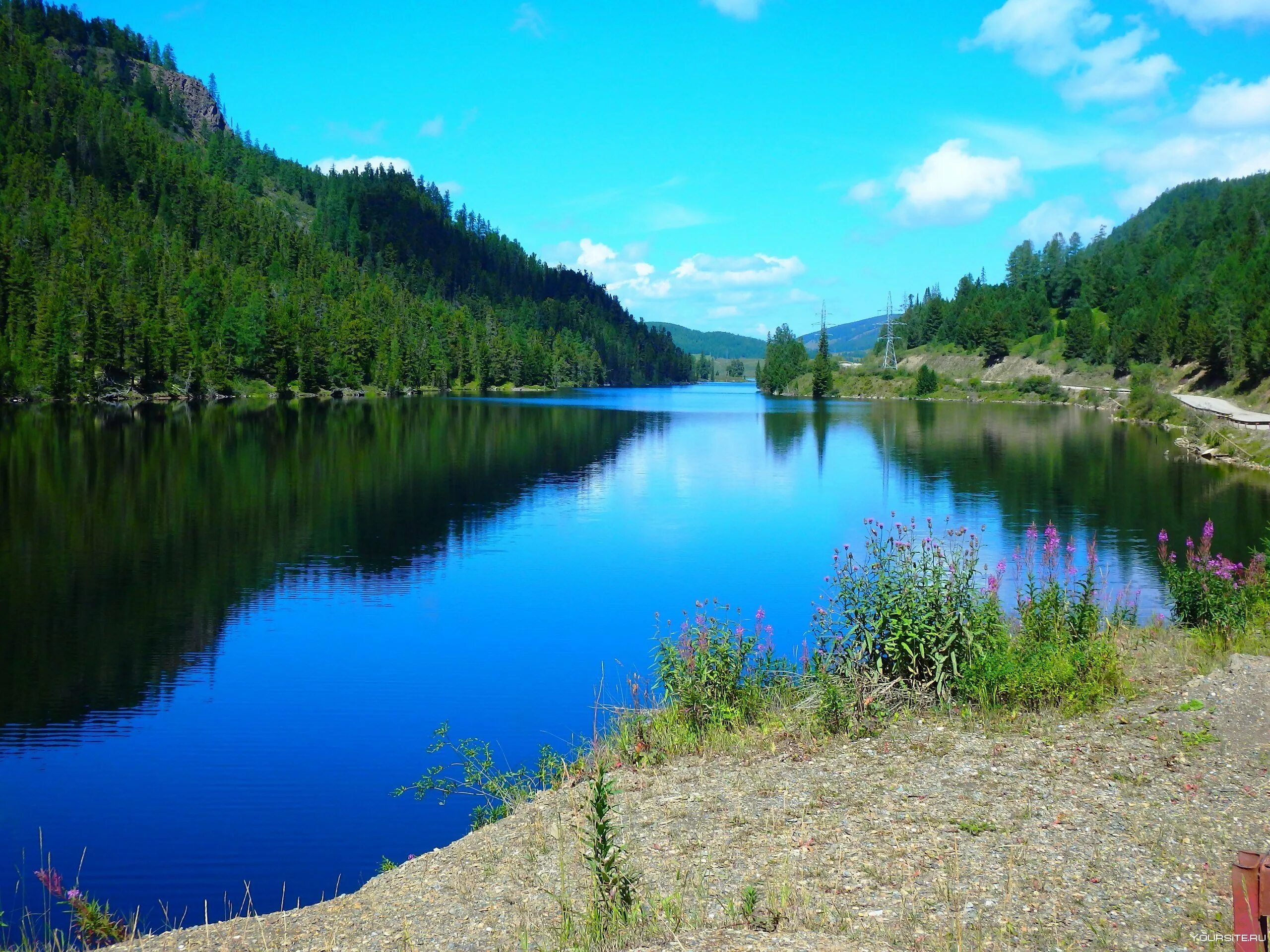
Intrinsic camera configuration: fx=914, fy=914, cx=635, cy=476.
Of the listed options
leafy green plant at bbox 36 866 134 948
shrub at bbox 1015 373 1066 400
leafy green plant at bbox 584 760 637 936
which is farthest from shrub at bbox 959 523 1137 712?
shrub at bbox 1015 373 1066 400

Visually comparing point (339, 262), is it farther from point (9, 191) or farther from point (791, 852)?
point (791, 852)

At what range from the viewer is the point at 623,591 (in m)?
24.0

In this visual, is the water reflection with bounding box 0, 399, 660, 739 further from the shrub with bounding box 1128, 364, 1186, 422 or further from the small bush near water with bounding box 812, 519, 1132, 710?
the shrub with bounding box 1128, 364, 1186, 422

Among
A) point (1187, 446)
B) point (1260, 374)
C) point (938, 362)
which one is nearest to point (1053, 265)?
point (938, 362)

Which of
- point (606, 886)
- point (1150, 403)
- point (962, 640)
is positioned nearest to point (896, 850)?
point (606, 886)

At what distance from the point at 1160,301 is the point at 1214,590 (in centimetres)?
12884

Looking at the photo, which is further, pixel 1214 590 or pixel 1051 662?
pixel 1214 590

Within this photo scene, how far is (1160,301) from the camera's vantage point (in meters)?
126

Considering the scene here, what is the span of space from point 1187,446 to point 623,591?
163ft

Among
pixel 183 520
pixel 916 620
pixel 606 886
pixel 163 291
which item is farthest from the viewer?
pixel 163 291

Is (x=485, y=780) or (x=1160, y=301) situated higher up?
(x=1160, y=301)

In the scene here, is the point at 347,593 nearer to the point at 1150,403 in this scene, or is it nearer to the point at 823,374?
the point at 1150,403

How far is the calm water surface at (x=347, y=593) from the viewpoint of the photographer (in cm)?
1201

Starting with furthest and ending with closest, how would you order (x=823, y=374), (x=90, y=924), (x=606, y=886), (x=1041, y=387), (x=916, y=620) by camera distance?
(x=823, y=374), (x=1041, y=387), (x=916, y=620), (x=90, y=924), (x=606, y=886)
